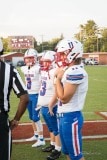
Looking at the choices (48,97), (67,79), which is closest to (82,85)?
(67,79)

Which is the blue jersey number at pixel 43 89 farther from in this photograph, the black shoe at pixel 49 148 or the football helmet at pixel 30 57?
the black shoe at pixel 49 148

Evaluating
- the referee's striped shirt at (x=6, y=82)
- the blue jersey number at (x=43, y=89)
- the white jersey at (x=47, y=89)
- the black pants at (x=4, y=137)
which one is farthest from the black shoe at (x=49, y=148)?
the referee's striped shirt at (x=6, y=82)

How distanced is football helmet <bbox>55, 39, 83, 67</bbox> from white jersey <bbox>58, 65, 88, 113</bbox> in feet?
0.45

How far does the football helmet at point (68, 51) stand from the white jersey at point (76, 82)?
0.14m

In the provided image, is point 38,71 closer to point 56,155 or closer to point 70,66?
point 56,155

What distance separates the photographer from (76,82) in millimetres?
4492

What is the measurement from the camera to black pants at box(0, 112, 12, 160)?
401 centimetres

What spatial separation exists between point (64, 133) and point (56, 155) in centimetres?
185

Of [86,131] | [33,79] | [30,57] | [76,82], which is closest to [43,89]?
[33,79]

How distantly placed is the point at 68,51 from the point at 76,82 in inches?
16.2

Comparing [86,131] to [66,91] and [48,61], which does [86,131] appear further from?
[66,91]

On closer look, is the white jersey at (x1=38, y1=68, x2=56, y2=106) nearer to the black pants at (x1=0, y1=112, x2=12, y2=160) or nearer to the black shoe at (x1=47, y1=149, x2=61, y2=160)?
the black shoe at (x1=47, y1=149, x2=61, y2=160)

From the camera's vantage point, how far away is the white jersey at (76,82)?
4496mm

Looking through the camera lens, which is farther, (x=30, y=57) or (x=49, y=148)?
(x=30, y=57)
